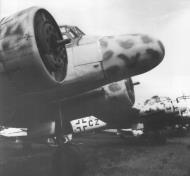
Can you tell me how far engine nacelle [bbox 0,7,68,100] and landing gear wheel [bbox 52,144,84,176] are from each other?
8.90 ft

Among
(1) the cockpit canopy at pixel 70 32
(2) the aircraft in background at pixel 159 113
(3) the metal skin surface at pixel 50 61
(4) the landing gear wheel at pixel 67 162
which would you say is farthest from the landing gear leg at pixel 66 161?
(2) the aircraft in background at pixel 159 113

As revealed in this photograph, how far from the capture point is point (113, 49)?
6.77 m

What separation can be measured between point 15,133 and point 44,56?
16.5 metres

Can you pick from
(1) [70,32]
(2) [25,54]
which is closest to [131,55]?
(1) [70,32]

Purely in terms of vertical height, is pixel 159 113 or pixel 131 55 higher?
pixel 131 55

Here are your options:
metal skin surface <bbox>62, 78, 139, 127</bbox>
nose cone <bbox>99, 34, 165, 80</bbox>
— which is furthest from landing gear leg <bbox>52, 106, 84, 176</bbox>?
nose cone <bbox>99, 34, 165, 80</bbox>

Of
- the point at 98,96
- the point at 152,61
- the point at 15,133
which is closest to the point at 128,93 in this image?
the point at 98,96

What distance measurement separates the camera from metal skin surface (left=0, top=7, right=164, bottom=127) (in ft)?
16.9

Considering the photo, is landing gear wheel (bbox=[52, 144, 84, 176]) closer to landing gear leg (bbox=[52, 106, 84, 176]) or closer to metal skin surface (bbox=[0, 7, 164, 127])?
landing gear leg (bbox=[52, 106, 84, 176])

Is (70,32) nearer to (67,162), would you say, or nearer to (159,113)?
(67,162)

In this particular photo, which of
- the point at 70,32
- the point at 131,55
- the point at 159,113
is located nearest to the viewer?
the point at 131,55

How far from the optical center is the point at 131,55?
6.64 metres

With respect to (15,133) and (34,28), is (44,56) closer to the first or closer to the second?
(34,28)

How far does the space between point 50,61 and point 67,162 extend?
123 inches
